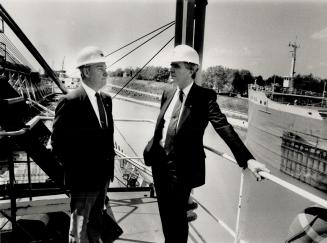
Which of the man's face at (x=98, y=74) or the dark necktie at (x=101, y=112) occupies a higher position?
the man's face at (x=98, y=74)

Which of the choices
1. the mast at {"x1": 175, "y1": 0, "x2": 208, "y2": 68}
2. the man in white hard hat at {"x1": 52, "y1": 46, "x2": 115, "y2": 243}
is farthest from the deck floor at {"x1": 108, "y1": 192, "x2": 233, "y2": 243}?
the mast at {"x1": 175, "y1": 0, "x2": 208, "y2": 68}

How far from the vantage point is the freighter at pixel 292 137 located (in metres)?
22.6

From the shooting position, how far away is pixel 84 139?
6.83ft

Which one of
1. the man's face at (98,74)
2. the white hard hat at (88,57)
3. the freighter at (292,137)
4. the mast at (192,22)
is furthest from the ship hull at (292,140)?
the white hard hat at (88,57)

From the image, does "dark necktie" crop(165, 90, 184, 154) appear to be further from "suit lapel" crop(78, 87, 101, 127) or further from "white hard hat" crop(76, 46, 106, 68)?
"white hard hat" crop(76, 46, 106, 68)

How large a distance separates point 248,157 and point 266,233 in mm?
19308

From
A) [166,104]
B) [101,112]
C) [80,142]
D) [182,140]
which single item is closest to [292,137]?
[166,104]

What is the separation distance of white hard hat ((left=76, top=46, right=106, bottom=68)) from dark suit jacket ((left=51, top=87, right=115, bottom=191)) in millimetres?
194

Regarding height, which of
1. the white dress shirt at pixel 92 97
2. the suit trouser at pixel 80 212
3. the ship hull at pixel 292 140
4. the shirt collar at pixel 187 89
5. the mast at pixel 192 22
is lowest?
the ship hull at pixel 292 140

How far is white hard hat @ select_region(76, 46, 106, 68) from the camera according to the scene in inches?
80.1

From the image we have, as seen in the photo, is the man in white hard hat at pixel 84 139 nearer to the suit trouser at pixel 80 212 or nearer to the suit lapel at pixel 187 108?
the suit trouser at pixel 80 212

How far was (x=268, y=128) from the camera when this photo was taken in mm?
28969

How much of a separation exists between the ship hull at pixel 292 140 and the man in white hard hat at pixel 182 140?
2278 centimetres

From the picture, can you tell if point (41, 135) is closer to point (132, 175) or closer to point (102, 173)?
point (102, 173)
